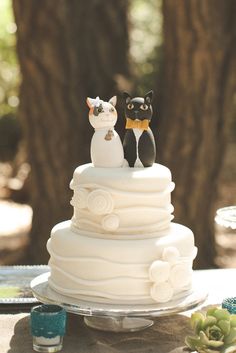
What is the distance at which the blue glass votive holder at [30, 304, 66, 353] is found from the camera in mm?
1642

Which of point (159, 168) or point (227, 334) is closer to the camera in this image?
point (227, 334)

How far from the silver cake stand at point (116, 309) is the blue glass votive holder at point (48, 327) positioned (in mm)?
Result: 57

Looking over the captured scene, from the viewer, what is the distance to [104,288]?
1.75 metres

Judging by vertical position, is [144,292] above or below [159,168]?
below

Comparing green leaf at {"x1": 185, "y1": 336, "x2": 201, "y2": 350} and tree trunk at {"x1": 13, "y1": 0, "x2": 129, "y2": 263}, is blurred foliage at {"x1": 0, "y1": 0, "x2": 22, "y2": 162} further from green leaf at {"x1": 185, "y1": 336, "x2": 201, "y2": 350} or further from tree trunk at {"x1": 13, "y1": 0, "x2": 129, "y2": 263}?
green leaf at {"x1": 185, "y1": 336, "x2": 201, "y2": 350}

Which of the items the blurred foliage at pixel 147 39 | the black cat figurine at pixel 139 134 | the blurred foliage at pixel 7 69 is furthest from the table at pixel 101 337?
the blurred foliage at pixel 7 69

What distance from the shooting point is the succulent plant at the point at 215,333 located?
1623 millimetres

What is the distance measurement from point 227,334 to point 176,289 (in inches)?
7.3

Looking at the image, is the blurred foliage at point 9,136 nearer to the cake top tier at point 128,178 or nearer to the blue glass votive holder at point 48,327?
the cake top tier at point 128,178

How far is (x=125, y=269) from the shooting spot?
5.70 feet

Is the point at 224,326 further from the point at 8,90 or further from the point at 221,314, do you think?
the point at 8,90

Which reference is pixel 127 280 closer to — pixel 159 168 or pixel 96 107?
pixel 159 168

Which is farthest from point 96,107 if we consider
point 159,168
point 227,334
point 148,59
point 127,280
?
Result: point 148,59

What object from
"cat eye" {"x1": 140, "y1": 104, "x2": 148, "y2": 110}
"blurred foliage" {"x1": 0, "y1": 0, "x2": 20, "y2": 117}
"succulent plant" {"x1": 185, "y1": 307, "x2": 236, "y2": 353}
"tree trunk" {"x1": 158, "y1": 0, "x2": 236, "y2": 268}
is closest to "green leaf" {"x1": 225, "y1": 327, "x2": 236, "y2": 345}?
"succulent plant" {"x1": 185, "y1": 307, "x2": 236, "y2": 353}
